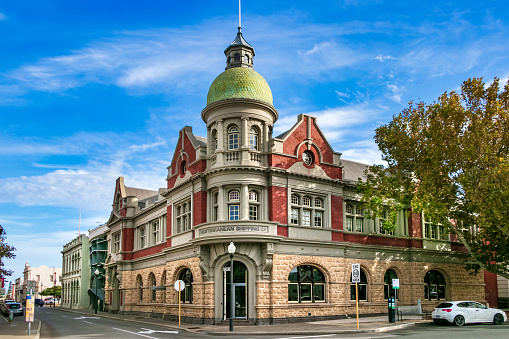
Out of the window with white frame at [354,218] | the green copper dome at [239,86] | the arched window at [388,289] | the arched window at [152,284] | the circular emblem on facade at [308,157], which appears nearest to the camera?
the green copper dome at [239,86]

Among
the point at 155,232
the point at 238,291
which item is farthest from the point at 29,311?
the point at 155,232

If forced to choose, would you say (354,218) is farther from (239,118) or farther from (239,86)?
(239,86)

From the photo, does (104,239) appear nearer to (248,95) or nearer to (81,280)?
(81,280)

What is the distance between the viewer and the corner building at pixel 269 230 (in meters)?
29.1

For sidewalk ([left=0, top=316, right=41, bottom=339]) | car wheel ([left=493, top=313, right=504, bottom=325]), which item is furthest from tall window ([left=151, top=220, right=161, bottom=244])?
car wheel ([left=493, top=313, right=504, bottom=325])

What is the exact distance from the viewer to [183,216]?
3478 cm

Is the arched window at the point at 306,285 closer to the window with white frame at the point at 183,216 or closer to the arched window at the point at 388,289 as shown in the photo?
the arched window at the point at 388,289

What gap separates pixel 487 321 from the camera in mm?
27578

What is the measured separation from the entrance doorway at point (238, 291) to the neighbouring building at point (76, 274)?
42690mm

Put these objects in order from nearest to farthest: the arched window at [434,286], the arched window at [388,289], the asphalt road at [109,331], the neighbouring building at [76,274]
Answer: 1. the asphalt road at [109,331]
2. the arched window at [388,289]
3. the arched window at [434,286]
4. the neighbouring building at [76,274]

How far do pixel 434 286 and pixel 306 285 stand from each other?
12939 millimetres

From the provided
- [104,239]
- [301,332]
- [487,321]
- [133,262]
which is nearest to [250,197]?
[301,332]

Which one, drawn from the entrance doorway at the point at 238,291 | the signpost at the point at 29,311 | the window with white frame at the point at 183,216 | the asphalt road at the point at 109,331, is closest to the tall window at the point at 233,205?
the entrance doorway at the point at 238,291

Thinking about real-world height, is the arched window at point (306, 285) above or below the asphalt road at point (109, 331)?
above
